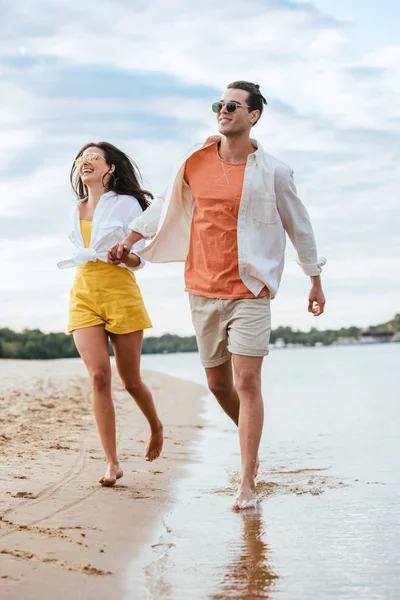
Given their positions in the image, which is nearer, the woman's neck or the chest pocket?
the chest pocket

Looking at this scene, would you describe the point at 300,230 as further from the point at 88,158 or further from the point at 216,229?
the point at 88,158

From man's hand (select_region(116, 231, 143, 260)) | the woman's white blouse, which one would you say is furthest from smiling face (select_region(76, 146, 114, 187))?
man's hand (select_region(116, 231, 143, 260))

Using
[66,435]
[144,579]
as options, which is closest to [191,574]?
[144,579]

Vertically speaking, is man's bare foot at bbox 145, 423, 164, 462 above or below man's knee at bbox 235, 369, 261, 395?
below

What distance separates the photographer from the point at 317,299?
4.98m

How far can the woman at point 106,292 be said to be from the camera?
18.0ft

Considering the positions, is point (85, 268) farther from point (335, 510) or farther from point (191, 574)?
point (191, 574)

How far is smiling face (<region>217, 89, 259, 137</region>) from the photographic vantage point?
499cm

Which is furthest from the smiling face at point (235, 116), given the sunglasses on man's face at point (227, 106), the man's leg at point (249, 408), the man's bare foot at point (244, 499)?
the man's bare foot at point (244, 499)

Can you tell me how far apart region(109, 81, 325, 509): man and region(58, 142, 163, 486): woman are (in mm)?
356

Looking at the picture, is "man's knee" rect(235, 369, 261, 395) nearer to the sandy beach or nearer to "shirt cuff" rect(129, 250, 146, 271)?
the sandy beach

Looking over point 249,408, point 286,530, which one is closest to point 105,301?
point 249,408

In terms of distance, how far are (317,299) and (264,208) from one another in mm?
636

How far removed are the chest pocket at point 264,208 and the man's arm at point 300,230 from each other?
0.29ft
